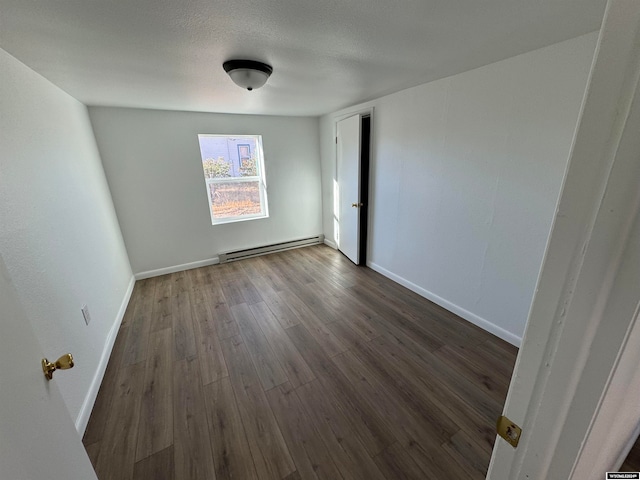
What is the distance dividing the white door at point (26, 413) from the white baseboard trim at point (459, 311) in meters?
2.50

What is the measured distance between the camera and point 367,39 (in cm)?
143

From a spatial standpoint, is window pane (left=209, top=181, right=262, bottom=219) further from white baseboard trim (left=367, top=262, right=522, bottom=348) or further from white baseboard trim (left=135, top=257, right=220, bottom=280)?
white baseboard trim (left=367, top=262, right=522, bottom=348)

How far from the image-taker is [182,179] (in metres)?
3.38

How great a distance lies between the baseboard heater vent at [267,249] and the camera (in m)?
3.91

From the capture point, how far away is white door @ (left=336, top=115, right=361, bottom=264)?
325cm

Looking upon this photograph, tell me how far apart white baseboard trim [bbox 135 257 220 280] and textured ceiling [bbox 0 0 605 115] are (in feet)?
6.97

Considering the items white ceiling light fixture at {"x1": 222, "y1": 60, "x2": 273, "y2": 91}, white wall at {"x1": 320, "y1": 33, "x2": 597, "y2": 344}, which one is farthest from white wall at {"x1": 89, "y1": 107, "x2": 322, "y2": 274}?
white ceiling light fixture at {"x1": 222, "y1": 60, "x2": 273, "y2": 91}

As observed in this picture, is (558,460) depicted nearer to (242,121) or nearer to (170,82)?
(170,82)

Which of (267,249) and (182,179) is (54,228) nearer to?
(182,179)

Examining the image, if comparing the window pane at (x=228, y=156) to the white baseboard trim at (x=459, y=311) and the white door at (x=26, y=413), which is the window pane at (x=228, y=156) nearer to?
the white baseboard trim at (x=459, y=311)

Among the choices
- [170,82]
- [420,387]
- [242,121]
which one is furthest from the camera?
[242,121]

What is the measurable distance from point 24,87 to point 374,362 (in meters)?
2.88

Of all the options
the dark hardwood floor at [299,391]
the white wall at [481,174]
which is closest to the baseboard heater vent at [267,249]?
the dark hardwood floor at [299,391]

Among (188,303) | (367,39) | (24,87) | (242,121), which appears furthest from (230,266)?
(367,39)
